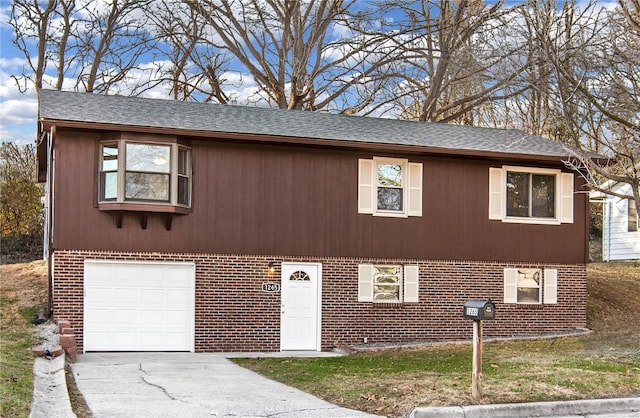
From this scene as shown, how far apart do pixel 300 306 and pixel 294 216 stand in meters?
2.12

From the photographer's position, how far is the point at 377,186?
63.4ft

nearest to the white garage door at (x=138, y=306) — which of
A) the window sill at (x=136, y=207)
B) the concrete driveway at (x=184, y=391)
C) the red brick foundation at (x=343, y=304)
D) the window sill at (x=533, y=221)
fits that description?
the red brick foundation at (x=343, y=304)

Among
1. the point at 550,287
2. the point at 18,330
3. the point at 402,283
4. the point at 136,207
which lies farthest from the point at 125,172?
the point at 550,287

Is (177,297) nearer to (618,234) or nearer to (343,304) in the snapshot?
(343,304)

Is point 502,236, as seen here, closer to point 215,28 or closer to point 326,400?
point 326,400

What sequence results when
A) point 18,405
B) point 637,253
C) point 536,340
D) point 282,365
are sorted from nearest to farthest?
point 18,405
point 282,365
point 536,340
point 637,253

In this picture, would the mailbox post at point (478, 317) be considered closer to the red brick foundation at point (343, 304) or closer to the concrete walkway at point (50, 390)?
the concrete walkway at point (50, 390)

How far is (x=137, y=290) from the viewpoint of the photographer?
1750 centimetres

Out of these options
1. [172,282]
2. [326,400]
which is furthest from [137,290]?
[326,400]

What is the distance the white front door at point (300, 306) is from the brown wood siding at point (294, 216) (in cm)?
42

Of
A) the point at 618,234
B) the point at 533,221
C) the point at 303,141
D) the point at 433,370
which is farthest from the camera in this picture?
the point at 618,234

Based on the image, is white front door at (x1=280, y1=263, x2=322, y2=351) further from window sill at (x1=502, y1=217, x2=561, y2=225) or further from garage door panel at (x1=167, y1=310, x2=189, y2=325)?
window sill at (x1=502, y1=217, x2=561, y2=225)

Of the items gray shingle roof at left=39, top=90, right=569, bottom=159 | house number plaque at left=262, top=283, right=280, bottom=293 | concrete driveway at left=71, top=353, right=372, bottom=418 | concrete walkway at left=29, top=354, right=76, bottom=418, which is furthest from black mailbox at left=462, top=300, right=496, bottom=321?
house number plaque at left=262, top=283, right=280, bottom=293

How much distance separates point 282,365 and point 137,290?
417 centimetres
